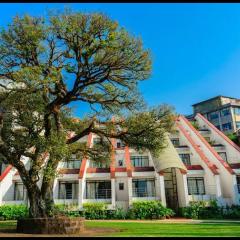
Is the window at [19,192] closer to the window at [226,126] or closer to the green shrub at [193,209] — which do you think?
the green shrub at [193,209]

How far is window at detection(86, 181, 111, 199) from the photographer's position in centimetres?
3733

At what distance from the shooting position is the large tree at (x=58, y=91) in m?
17.3

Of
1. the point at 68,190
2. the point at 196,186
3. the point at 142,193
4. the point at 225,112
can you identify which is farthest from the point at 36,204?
the point at 225,112

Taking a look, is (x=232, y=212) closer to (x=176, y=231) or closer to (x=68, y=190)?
(x=176, y=231)

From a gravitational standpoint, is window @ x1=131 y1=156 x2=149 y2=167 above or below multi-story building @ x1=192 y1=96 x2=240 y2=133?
below

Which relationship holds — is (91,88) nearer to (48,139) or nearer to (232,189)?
(48,139)

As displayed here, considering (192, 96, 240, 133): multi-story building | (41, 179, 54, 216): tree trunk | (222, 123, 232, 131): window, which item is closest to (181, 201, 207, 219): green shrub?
(41, 179, 54, 216): tree trunk

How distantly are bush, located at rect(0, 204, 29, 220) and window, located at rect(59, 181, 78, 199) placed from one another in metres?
4.91

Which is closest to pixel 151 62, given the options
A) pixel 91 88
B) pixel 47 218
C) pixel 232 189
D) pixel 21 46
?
pixel 91 88

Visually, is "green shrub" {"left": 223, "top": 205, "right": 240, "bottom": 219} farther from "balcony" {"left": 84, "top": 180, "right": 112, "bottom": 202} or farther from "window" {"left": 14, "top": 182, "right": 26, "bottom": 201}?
"window" {"left": 14, "top": 182, "right": 26, "bottom": 201}

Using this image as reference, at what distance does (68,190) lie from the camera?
124 ft

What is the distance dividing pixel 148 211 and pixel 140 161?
10220mm

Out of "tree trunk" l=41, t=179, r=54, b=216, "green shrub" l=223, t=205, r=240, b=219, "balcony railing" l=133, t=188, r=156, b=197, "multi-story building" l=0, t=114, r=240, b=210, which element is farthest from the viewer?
"balcony railing" l=133, t=188, r=156, b=197

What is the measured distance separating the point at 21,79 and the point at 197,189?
27631 millimetres
